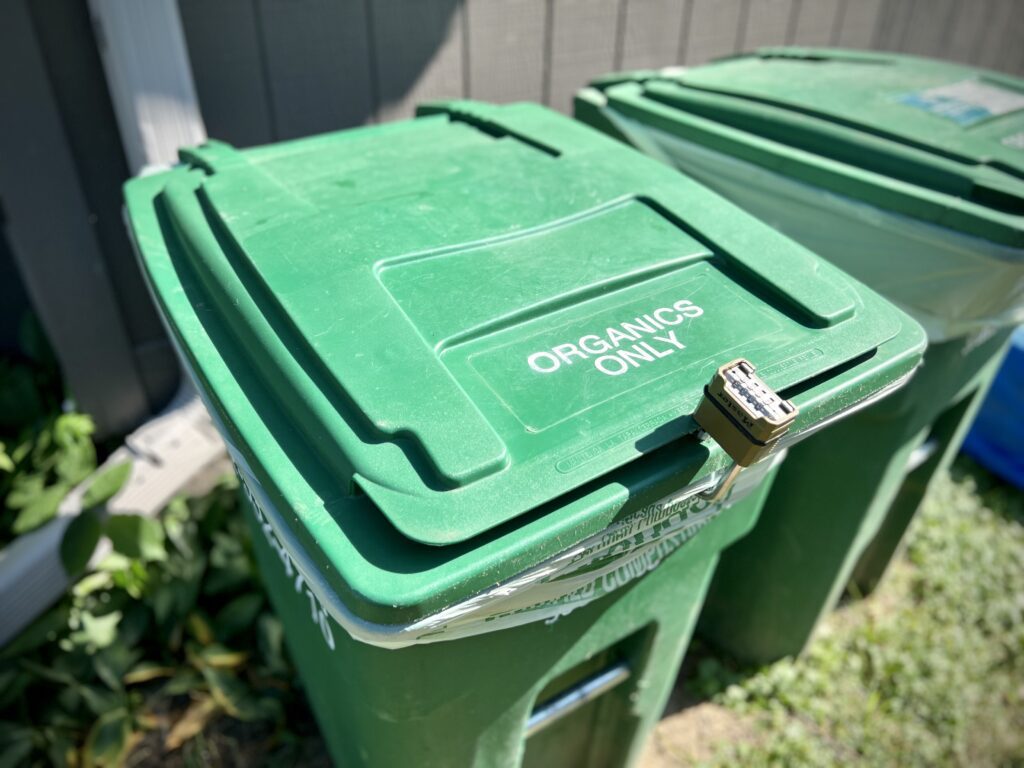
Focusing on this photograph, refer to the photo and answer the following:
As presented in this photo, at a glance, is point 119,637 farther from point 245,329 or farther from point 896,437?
point 896,437

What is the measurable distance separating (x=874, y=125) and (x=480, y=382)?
1.10 metres

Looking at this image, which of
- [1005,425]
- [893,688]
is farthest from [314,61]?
[1005,425]

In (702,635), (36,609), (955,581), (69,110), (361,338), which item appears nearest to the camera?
(361,338)

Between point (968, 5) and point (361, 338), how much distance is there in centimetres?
372

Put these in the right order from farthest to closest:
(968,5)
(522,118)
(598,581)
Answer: (968,5) → (522,118) → (598,581)

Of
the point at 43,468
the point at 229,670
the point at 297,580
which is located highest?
the point at 297,580

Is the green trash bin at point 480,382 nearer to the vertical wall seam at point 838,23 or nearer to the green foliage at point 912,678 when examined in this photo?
the green foliage at point 912,678

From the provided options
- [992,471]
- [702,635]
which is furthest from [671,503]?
[992,471]

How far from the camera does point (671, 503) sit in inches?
36.3

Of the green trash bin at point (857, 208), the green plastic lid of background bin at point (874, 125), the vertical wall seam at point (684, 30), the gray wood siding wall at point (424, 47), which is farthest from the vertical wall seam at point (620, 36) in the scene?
the green plastic lid of background bin at point (874, 125)

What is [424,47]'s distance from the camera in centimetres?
203

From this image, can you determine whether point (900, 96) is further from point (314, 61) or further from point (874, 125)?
point (314, 61)

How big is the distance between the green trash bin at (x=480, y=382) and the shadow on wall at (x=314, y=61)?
0.56m

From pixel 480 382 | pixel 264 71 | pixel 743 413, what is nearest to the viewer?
pixel 743 413
